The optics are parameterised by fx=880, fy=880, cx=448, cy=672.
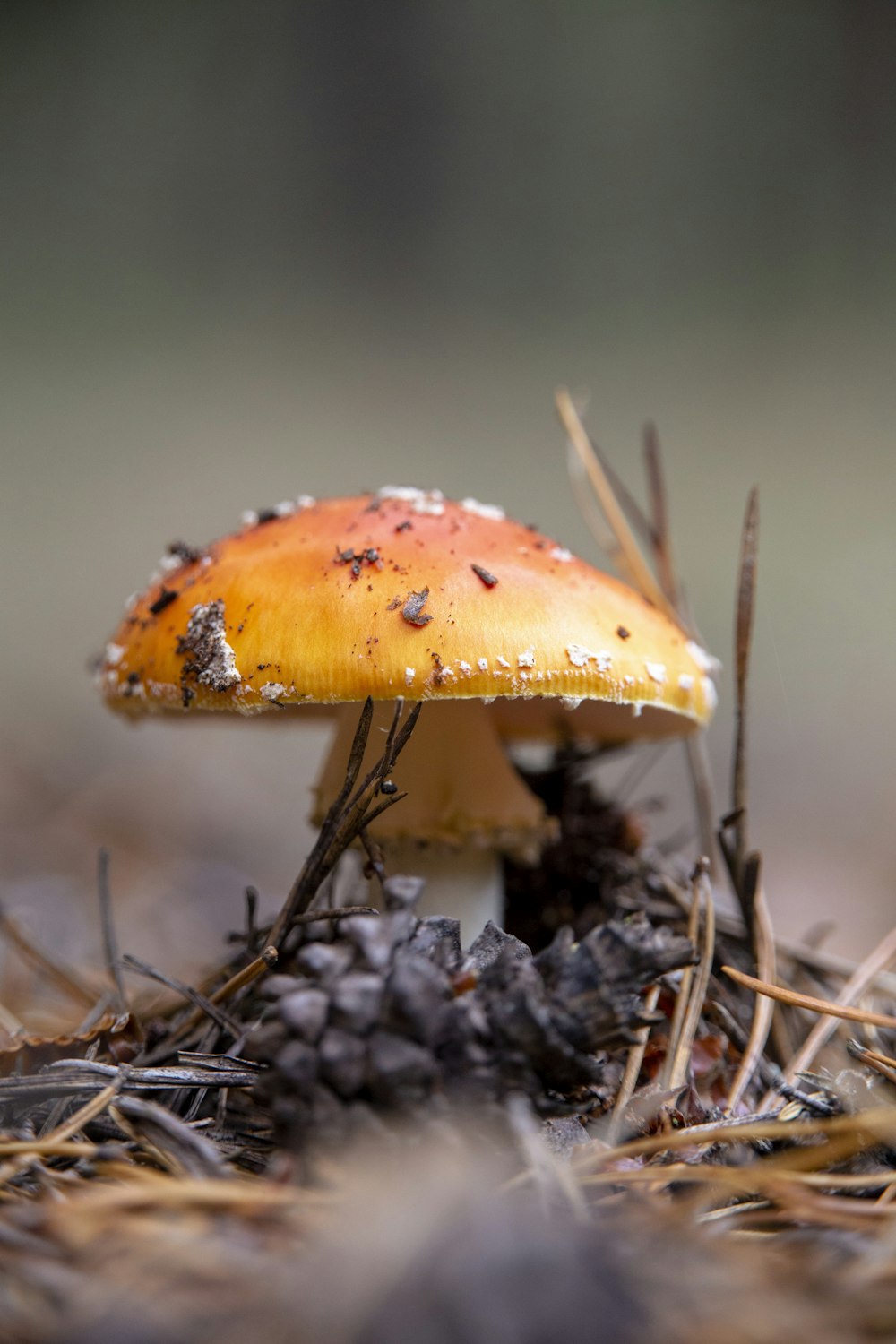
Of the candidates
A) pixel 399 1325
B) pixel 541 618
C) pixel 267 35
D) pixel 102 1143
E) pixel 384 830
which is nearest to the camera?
pixel 399 1325

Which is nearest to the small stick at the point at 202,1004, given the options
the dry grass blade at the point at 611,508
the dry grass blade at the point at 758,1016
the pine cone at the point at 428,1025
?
the pine cone at the point at 428,1025

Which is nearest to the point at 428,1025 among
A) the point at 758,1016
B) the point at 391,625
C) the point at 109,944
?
the point at 391,625

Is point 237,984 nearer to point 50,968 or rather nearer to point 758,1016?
point 50,968

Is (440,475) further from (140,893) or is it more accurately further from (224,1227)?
(224,1227)

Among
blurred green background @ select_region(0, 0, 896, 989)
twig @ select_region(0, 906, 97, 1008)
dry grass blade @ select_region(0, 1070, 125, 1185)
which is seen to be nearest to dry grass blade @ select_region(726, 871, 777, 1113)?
dry grass blade @ select_region(0, 1070, 125, 1185)

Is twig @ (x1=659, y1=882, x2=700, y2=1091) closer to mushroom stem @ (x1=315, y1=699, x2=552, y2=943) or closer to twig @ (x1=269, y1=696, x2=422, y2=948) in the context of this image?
mushroom stem @ (x1=315, y1=699, x2=552, y2=943)

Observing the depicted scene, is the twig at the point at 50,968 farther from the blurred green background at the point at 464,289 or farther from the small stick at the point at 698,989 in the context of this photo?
the blurred green background at the point at 464,289

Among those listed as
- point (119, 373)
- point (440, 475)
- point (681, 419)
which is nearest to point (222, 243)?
point (119, 373)
